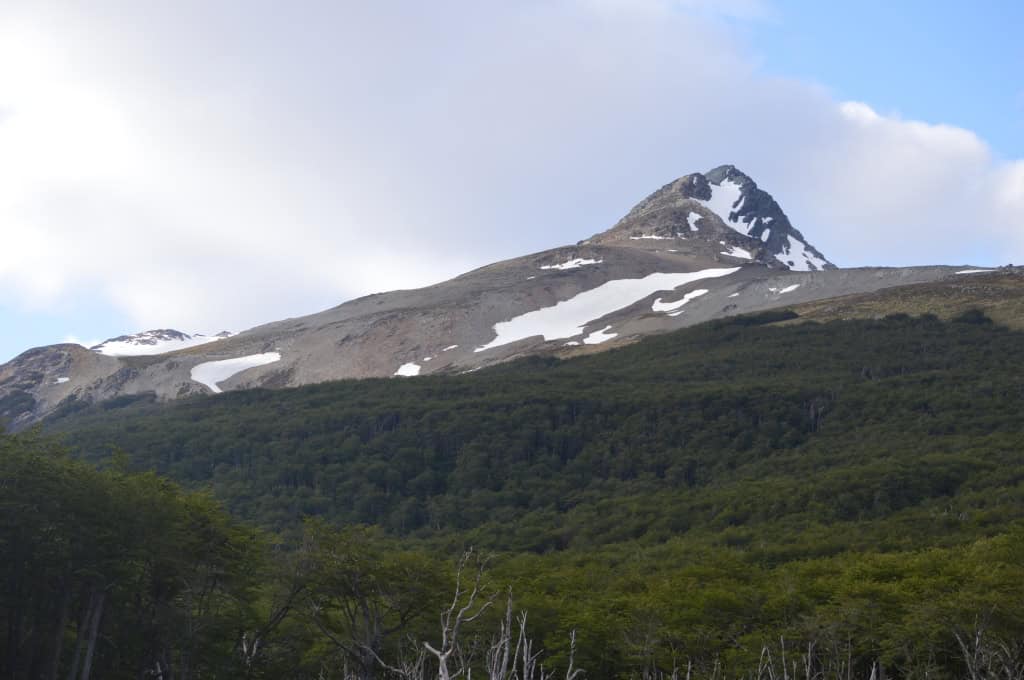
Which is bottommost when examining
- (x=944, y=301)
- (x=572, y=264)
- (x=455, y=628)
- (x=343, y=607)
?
(x=343, y=607)

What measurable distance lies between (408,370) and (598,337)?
78.4ft

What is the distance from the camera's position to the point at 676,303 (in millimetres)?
157625

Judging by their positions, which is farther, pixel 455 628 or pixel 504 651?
pixel 504 651

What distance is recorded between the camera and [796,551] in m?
61.2

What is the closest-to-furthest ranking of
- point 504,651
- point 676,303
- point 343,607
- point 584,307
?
point 504,651 < point 343,607 < point 676,303 < point 584,307

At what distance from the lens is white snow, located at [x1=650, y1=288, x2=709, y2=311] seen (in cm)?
15525

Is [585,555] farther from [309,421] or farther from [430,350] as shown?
[430,350]

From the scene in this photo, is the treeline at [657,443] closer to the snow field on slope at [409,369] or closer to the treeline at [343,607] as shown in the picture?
the snow field on slope at [409,369]

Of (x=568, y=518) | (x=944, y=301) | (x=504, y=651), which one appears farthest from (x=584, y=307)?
(x=504, y=651)

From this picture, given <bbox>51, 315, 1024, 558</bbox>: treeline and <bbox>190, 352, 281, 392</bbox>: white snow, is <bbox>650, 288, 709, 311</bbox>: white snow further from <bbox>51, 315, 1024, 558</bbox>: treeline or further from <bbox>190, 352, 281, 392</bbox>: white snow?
<bbox>190, 352, 281, 392</bbox>: white snow

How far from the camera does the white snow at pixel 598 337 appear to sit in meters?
143

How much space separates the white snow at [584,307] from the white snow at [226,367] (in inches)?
1232

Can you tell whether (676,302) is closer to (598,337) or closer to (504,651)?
(598,337)

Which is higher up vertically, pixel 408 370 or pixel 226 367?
pixel 226 367
